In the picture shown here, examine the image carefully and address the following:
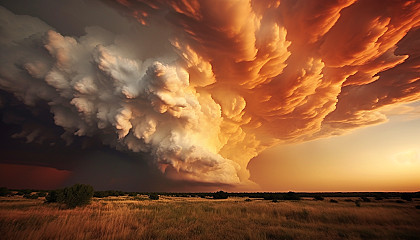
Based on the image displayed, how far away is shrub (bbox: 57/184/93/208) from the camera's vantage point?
22391 mm

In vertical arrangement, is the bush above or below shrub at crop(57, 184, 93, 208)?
above

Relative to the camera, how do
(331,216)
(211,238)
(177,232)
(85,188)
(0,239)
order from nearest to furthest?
1. (0,239)
2. (211,238)
3. (177,232)
4. (331,216)
5. (85,188)

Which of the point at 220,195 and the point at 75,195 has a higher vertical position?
the point at 220,195

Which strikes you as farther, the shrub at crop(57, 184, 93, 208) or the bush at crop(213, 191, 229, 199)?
the bush at crop(213, 191, 229, 199)

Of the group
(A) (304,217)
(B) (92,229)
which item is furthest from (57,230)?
(A) (304,217)

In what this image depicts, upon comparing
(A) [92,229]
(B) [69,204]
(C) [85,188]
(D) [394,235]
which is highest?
(C) [85,188]

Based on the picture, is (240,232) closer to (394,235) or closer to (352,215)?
(394,235)

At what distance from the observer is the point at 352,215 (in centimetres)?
1653

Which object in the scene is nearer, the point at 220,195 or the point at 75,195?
the point at 75,195

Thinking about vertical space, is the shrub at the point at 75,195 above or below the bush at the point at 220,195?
below

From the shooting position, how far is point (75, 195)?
23109 millimetres

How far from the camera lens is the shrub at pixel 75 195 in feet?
73.5

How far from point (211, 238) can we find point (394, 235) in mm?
11081

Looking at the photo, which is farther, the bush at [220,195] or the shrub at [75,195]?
the bush at [220,195]
